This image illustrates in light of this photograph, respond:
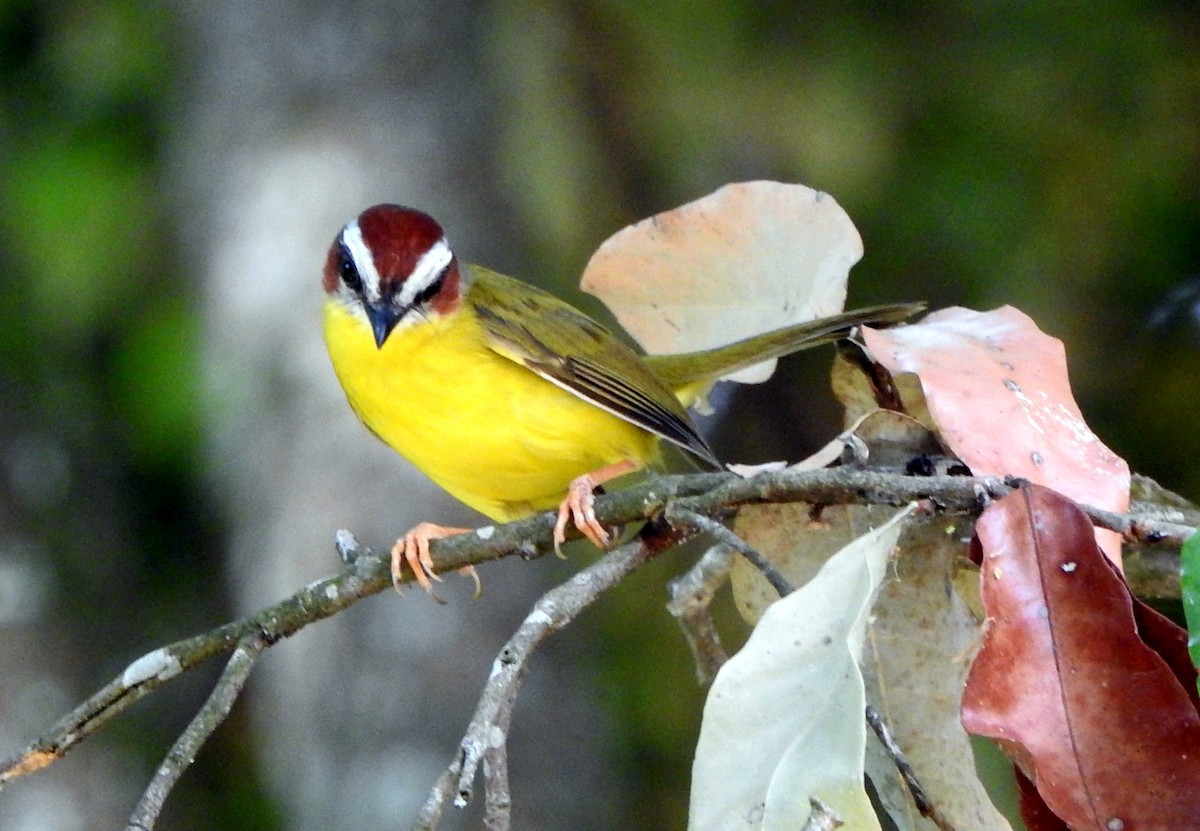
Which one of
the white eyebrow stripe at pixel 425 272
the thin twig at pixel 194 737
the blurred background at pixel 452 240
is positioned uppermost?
the thin twig at pixel 194 737

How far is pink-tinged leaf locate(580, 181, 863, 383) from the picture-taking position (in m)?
1.63

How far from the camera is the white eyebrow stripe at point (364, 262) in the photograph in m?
2.45

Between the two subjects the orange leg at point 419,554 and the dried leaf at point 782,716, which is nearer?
the dried leaf at point 782,716

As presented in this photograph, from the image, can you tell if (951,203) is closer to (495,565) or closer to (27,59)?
(495,565)

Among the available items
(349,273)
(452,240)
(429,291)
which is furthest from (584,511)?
(452,240)

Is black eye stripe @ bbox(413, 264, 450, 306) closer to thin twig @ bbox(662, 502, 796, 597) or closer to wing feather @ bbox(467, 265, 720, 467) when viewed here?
wing feather @ bbox(467, 265, 720, 467)

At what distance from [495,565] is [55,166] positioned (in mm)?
1577

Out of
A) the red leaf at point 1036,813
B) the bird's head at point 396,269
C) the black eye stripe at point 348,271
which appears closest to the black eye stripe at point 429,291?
the bird's head at point 396,269

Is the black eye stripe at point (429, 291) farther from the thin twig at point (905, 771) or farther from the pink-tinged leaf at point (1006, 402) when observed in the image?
the thin twig at point (905, 771)

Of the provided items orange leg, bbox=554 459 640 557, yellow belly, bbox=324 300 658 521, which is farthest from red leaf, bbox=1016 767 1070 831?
yellow belly, bbox=324 300 658 521

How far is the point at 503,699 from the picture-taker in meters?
1.23

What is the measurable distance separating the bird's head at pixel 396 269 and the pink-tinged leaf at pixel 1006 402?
1188mm

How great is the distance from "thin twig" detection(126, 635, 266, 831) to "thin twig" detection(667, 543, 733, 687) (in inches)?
20.0

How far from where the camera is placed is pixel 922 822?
4.25 feet
